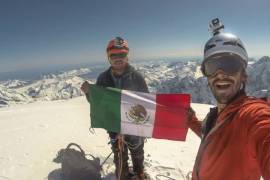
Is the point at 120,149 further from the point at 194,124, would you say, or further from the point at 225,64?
the point at 225,64

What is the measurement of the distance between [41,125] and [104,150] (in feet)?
14.5

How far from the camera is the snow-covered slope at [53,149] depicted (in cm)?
777

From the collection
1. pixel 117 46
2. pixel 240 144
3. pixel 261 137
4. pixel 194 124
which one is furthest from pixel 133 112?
pixel 261 137

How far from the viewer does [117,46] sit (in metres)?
6.17

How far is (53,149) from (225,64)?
26.0ft

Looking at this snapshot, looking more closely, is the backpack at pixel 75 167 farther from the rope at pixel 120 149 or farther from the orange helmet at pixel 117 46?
the orange helmet at pixel 117 46

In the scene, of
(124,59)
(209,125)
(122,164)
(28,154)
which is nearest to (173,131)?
(122,164)

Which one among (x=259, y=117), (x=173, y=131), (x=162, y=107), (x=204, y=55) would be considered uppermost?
(x=204, y=55)

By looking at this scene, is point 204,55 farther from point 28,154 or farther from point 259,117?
point 28,154

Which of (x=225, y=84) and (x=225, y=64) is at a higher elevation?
(x=225, y=64)

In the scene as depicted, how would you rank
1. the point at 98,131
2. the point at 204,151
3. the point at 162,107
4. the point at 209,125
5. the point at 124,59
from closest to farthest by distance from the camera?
1. the point at 204,151
2. the point at 209,125
3. the point at 124,59
4. the point at 162,107
5. the point at 98,131

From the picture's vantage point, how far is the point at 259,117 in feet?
7.11

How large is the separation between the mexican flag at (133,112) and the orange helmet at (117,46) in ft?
3.46

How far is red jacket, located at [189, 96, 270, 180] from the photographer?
6.88 feet
